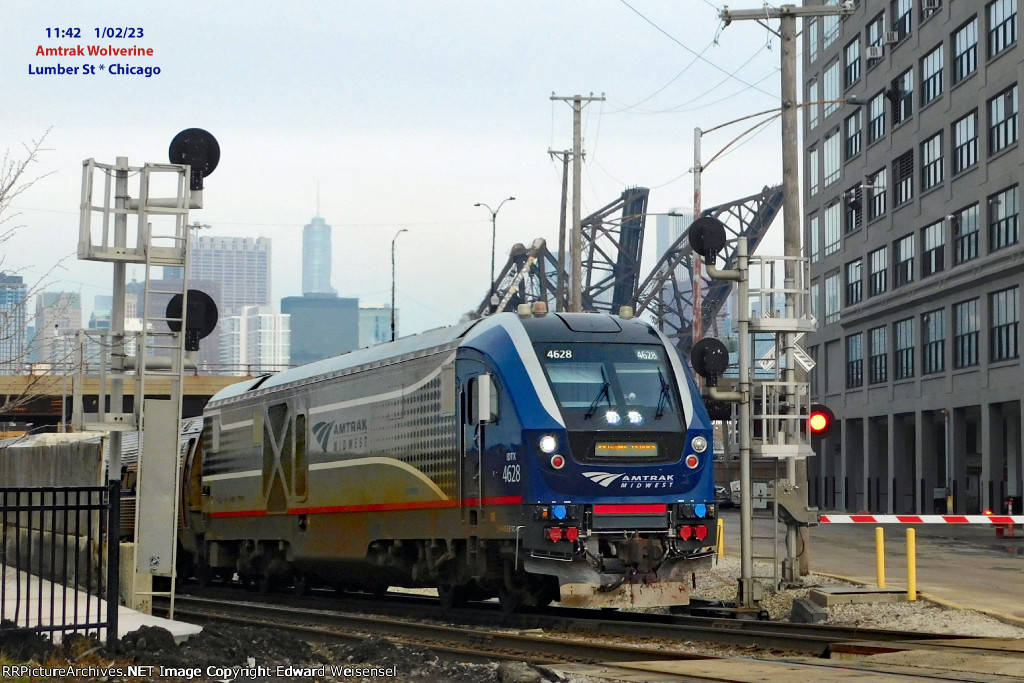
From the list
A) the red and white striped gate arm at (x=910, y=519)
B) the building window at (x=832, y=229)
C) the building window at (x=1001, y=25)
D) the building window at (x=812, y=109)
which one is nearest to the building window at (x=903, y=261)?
the building window at (x=832, y=229)

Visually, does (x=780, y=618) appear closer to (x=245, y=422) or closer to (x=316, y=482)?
(x=316, y=482)

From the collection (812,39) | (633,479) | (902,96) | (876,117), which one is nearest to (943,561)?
(633,479)

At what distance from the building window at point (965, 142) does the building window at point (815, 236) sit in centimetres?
1751

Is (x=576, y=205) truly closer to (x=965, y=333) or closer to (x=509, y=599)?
(x=965, y=333)

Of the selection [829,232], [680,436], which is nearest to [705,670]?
[680,436]

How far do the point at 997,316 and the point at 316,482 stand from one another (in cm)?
3132

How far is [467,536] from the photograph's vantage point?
17828mm

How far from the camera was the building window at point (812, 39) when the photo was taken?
68688 mm

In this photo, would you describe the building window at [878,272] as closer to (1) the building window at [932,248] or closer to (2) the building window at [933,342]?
(1) the building window at [932,248]

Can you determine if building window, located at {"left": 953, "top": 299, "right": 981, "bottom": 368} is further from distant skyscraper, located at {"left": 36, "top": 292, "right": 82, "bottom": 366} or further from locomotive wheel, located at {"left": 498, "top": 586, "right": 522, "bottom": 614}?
locomotive wheel, located at {"left": 498, "top": 586, "right": 522, "bottom": 614}

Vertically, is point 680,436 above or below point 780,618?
above

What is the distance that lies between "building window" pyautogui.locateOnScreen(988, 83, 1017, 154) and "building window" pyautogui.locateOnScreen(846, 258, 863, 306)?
15.2 m

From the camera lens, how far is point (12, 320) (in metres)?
17.6

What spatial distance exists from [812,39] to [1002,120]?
24.2 m
